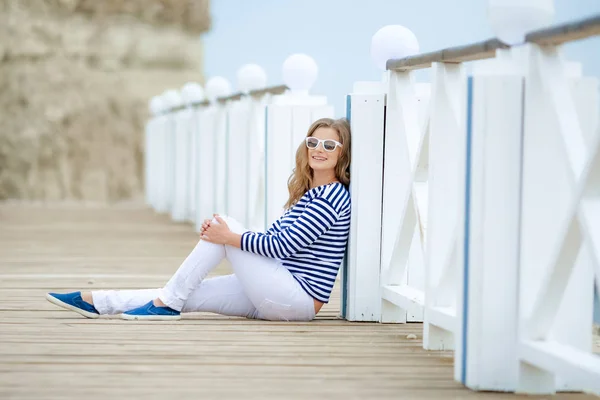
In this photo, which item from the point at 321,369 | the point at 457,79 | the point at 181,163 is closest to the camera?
the point at 321,369

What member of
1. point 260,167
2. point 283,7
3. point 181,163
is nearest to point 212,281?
point 260,167

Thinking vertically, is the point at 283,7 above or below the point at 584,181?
above

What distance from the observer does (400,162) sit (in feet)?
14.0

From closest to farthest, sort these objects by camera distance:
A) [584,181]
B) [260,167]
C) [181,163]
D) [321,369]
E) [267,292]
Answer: [584,181], [321,369], [267,292], [260,167], [181,163]

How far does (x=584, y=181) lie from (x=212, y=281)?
1914mm

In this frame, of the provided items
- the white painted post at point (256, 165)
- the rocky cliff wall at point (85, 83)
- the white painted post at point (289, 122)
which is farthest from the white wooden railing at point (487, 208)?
the rocky cliff wall at point (85, 83)

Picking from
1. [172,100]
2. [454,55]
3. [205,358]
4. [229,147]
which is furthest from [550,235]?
[172,100]

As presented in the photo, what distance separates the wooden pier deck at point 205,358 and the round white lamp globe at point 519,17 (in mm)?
929

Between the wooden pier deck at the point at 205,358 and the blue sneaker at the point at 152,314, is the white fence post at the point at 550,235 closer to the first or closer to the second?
the wooden pier deck at the point at 205,358

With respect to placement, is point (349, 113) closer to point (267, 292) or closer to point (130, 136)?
point (267, 292)

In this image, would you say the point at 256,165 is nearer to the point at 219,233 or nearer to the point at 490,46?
the point at 219,233

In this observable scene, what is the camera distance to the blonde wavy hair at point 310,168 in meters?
4.29

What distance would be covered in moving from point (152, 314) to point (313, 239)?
2.10 feet

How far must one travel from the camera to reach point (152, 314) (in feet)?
13.7
